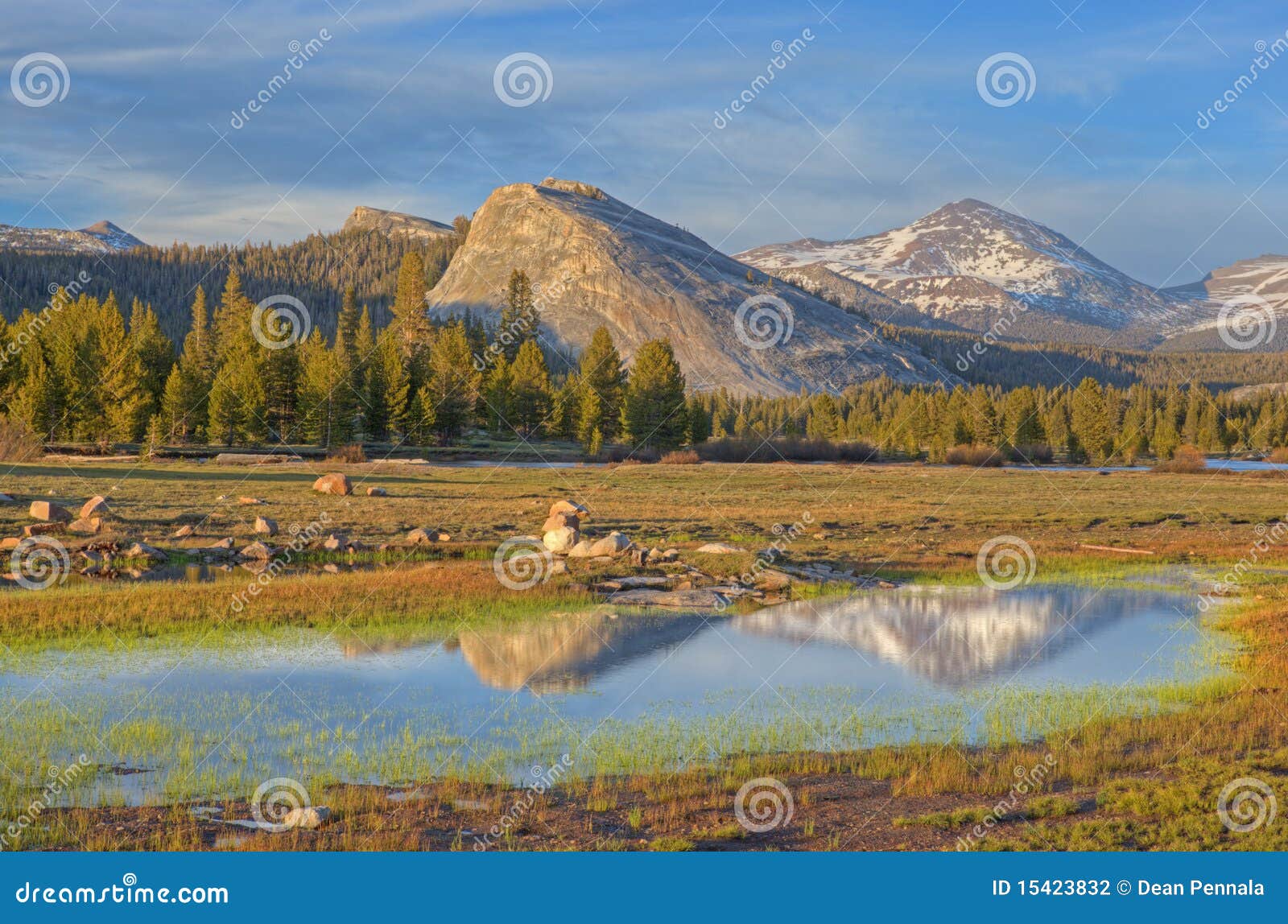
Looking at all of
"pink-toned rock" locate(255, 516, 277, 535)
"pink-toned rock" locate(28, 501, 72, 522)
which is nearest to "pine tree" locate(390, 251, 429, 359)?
"pink-toned rock" locate(255, 516, 277, 535)

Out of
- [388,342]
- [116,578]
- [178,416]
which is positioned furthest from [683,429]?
[116,578]

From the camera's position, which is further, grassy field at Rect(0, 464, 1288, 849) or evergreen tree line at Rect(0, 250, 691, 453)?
evergreen tree line at Rect(0, 250, 691, 453)

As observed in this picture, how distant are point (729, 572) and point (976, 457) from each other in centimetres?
8088

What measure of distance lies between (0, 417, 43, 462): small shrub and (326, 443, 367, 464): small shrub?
18019 mm

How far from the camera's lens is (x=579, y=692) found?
18.9m

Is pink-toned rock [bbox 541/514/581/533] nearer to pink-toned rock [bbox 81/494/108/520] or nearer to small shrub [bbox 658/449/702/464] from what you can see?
pink-toned rock [bbox 81/494/108/520]

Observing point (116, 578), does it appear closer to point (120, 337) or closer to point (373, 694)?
point (373, 694)

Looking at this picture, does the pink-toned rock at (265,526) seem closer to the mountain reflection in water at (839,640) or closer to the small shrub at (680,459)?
the mountain reflection in water at (839,640)

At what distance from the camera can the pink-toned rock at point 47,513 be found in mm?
34497

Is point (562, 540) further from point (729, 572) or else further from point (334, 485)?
point (334, 485)

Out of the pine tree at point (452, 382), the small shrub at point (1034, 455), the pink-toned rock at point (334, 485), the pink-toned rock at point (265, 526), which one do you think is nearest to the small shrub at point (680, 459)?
the pine tree at point (452, 382)

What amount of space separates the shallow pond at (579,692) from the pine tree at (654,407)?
66204 mm

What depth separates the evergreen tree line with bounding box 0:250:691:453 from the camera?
75000mm

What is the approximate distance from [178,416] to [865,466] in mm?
58595
